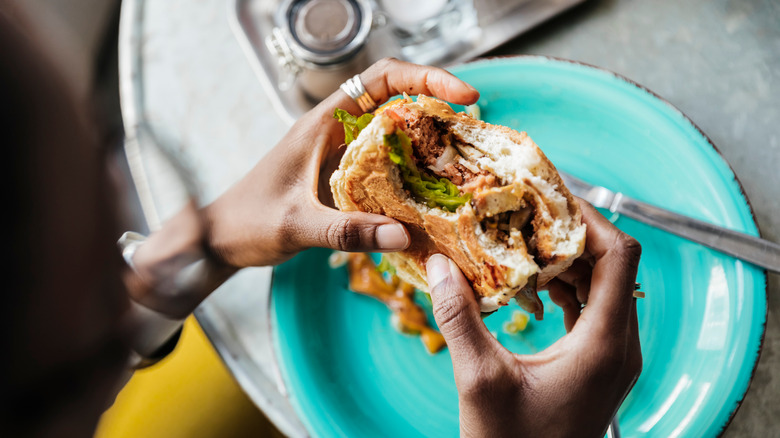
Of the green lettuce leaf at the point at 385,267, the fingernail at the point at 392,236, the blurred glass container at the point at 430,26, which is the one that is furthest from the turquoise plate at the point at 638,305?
the fingernail at the point at 392,236

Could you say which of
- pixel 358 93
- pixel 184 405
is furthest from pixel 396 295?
pixel 184 405

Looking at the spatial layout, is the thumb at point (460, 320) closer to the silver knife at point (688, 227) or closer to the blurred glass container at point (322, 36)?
the silver knife at point (688, 227)

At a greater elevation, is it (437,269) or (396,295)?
(437,269)

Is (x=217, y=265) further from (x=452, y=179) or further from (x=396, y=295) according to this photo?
(x=452, y=179)

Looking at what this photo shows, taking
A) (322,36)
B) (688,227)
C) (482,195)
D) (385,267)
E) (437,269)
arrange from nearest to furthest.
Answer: (482,195) < (437,269) < (688,227) < (385,267) < (322,36)

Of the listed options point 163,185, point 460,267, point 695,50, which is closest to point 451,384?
point 460,267

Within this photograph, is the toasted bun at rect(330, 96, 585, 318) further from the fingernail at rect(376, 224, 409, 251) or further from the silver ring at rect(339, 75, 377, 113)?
the silver ring at rect(339, 75, 377, 113)

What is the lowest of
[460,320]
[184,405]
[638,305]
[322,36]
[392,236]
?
[638,305]

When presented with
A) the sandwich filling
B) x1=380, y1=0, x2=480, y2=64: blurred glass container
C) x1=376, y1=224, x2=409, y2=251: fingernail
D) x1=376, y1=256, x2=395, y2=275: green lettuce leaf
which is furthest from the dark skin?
x1=380, y1=0, x2=480, y2=64: blurred glass container
